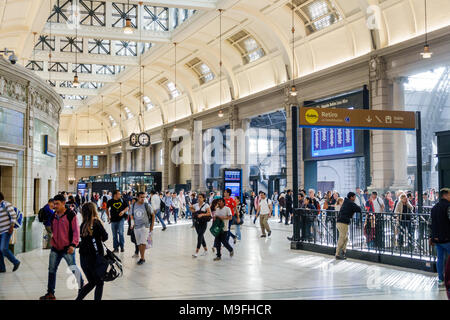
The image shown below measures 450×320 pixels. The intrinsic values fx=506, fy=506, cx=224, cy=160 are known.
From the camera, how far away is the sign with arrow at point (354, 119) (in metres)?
12.5

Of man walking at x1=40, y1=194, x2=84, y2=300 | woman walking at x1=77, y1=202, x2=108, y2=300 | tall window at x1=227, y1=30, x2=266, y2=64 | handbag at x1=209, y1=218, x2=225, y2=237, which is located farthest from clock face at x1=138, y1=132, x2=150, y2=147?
woman walking at x1=77, y1=202, x2=108, y2=300

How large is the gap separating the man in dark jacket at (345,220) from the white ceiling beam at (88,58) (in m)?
22.6

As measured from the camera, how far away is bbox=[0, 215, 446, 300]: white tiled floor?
319 inches

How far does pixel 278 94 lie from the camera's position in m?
25.9

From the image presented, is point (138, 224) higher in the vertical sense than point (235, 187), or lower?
lower

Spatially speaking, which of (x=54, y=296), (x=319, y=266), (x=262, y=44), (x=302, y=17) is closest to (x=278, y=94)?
(x=262, y=44)

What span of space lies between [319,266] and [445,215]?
326 centimetres

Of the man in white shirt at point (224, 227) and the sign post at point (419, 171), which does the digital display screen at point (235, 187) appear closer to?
the man in white shirt at point (224, 227)

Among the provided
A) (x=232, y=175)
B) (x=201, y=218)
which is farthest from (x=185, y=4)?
(x=201, y=218)

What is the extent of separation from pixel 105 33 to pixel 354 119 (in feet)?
54.9

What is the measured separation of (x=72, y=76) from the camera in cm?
3553

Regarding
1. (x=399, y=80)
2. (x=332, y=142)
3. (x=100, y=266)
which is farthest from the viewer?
(x=332, y=142)

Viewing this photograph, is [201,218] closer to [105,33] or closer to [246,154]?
[105,33]

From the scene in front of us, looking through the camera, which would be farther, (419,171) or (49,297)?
(419,171)
